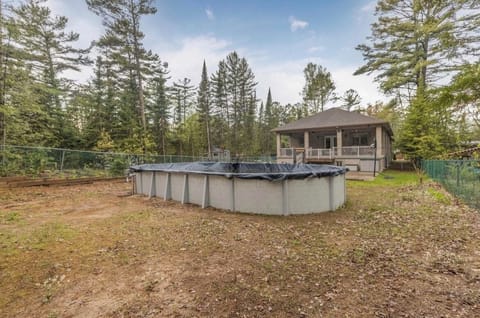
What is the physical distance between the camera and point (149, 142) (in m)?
18.1

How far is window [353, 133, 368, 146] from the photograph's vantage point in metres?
18.3

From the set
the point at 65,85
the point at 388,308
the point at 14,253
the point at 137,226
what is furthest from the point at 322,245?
the point at 65,85

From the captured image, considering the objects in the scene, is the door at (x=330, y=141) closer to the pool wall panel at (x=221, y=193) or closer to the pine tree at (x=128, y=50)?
the pine tree at (x=128, y=50)

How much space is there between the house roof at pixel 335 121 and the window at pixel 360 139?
5.68 feet

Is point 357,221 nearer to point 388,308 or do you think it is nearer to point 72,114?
point 388,308

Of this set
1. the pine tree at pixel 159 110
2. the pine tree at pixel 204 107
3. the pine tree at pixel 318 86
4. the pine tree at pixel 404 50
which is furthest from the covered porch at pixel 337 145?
the pine tree at pixel 159 110

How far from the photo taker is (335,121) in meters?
17.5

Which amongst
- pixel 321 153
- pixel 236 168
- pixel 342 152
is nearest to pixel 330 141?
pixel 321 153

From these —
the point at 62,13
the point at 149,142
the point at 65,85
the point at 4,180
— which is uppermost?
the point at 62,13

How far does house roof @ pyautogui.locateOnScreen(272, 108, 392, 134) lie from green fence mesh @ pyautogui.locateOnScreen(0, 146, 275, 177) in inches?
514

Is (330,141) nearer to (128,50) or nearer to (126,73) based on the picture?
(128,50)

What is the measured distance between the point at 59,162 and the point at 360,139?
20.7m

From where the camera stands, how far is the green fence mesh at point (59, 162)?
9.46 metres

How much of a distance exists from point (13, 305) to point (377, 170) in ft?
57.2
